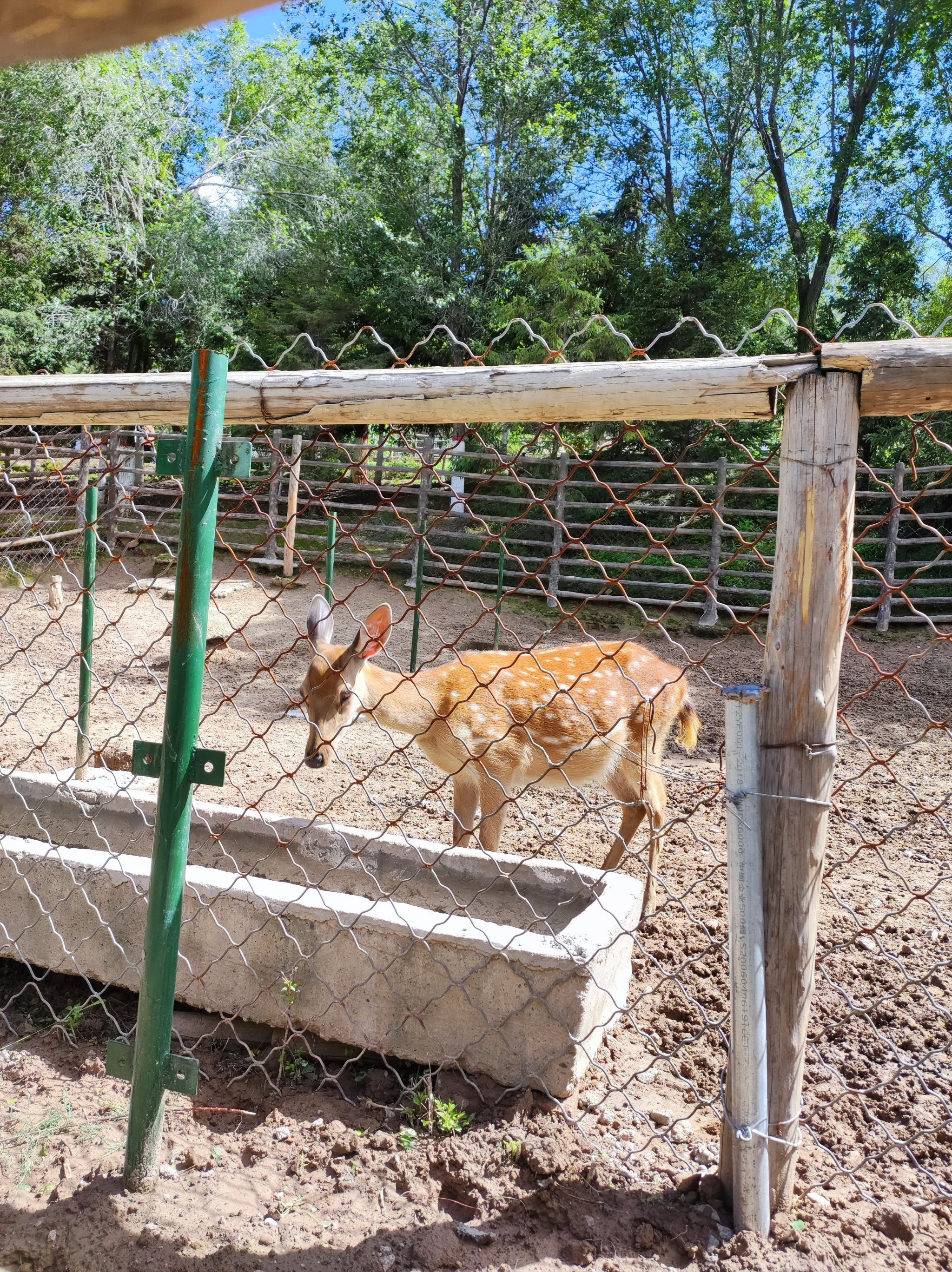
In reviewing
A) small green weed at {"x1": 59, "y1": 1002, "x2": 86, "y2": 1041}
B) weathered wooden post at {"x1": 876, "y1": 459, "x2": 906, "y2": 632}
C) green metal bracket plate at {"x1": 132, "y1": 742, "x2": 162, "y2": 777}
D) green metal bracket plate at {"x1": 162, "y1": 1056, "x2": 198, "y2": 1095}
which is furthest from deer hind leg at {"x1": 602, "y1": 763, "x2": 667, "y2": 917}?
weathered wooden post at {"x1": 876, "y1": 459, "x2": 906, "y2": 632}

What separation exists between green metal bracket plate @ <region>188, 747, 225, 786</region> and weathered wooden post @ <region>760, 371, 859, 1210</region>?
3.44 ft

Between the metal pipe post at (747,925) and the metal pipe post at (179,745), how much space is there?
1.04 metres

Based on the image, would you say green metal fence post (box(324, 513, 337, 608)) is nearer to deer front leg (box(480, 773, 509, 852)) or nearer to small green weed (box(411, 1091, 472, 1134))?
deer front leg (box(480, 773, 509, 852))

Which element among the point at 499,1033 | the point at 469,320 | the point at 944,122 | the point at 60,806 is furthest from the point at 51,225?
the point at 499,1033

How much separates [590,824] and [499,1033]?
255 cm

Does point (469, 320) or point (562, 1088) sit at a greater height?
point (469, 320)

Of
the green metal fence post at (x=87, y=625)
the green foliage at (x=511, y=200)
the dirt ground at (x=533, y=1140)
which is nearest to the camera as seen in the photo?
the dirt ground at (x=533, y=1140)

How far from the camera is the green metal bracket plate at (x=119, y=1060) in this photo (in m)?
2.01

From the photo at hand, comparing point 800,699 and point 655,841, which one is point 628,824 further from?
point 800,699

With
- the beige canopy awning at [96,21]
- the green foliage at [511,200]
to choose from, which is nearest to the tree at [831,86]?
the green foliage at [511,200]

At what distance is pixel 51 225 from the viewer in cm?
1972

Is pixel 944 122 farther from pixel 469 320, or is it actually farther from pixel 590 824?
pixel 590 824

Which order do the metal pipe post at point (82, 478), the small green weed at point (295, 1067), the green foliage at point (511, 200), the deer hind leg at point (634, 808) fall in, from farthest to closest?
the green foliage at point (511, 200), the deer hind leg at point (634, 808), the metal pipe post at point (82, 478), the small green weed at point (295, 1067)

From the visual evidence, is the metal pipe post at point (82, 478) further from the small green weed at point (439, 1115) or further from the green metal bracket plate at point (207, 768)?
the small green weed at point (439, 1115)
